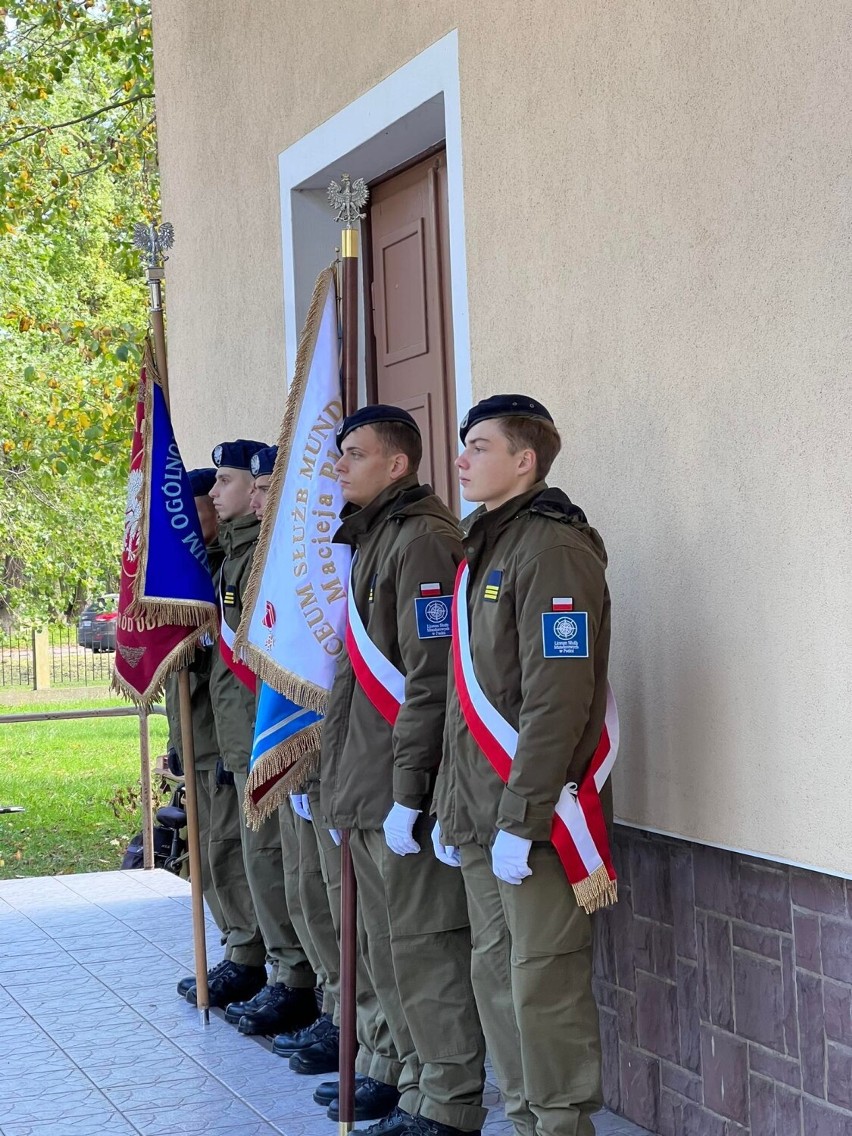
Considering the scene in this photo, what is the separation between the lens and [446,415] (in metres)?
5.70

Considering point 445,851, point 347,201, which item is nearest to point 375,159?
point 347,201

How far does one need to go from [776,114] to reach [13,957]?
4962 mm

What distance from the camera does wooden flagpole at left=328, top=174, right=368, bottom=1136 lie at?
400cm

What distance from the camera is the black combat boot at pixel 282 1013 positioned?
5.07 meters

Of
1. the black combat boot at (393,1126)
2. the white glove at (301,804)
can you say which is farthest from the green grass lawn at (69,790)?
the black combat boot at (393,1126)

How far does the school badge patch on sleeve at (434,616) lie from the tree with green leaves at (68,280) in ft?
24.8

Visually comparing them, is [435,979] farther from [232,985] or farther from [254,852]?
[232,985]

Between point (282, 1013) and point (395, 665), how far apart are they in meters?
1.75

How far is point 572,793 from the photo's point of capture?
3371 mm

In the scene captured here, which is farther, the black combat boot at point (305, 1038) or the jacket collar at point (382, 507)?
the black combat boot at point (305, 1038)

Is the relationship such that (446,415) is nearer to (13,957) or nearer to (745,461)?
(745,461)

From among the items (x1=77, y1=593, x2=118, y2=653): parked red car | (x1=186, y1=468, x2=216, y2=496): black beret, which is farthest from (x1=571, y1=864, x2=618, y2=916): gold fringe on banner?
(x1=77, y1=593, x2=118, y2=653): parked red car

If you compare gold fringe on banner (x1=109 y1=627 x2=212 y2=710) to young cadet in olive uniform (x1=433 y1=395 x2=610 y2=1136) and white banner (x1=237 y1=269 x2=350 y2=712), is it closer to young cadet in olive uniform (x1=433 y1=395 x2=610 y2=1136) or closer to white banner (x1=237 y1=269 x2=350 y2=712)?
white banner (x1=237 y1=269 x2=350 y2=712)

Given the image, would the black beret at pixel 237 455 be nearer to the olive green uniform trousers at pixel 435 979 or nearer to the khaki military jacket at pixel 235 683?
the khaki military jacket at pixel 235 683
